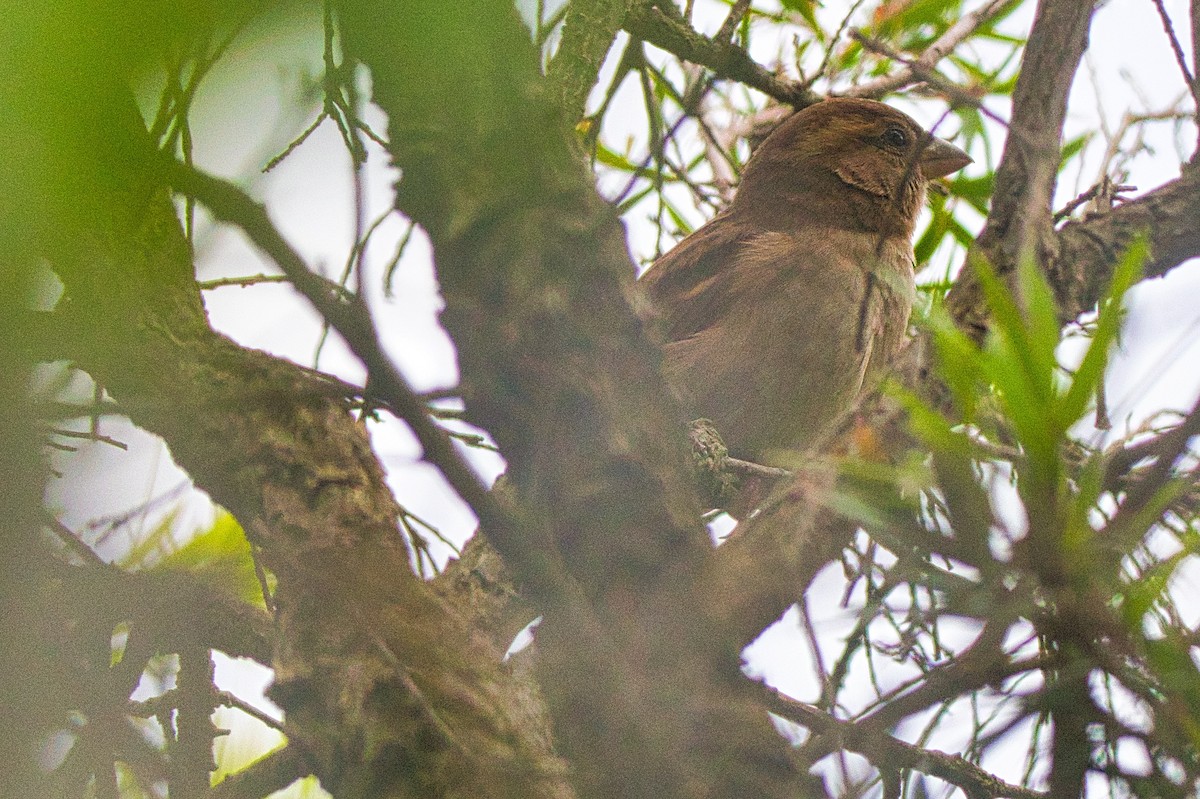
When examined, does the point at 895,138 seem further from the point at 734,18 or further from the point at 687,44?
the point at 734,18

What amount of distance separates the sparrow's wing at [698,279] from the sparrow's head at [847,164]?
0.30 meters

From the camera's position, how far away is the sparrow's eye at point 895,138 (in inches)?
196

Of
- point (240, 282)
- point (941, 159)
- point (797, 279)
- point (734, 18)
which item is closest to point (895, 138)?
point (941, 159)

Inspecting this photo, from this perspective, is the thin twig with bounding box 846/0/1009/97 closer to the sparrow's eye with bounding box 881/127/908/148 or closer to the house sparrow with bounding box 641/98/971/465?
the house sparrow with bounding box 641/98/971/465

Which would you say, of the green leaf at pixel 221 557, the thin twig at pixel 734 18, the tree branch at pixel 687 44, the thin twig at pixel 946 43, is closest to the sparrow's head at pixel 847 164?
the thin twig at pixel 946 43

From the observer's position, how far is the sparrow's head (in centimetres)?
488

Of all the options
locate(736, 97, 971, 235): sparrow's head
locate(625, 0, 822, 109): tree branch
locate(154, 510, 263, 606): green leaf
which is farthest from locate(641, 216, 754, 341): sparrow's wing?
locate(154, 510, 263, 606): green leaf

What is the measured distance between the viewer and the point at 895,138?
5.00 m

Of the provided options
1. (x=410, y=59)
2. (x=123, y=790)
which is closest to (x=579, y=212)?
(x=410, y=59)

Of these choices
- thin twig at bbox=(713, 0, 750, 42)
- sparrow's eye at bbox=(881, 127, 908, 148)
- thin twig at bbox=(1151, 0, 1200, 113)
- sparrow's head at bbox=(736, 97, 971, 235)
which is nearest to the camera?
thin twig at bbox=(1151, 0, 1200, 113)

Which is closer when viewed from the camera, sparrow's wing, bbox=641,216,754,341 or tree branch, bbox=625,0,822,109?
tree branch, bbox=625,0,822,109

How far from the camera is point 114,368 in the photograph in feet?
6.39

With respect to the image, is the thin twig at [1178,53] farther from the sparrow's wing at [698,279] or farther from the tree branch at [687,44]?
the sparrow's wing at [698,279]

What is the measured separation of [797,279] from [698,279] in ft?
1.47
